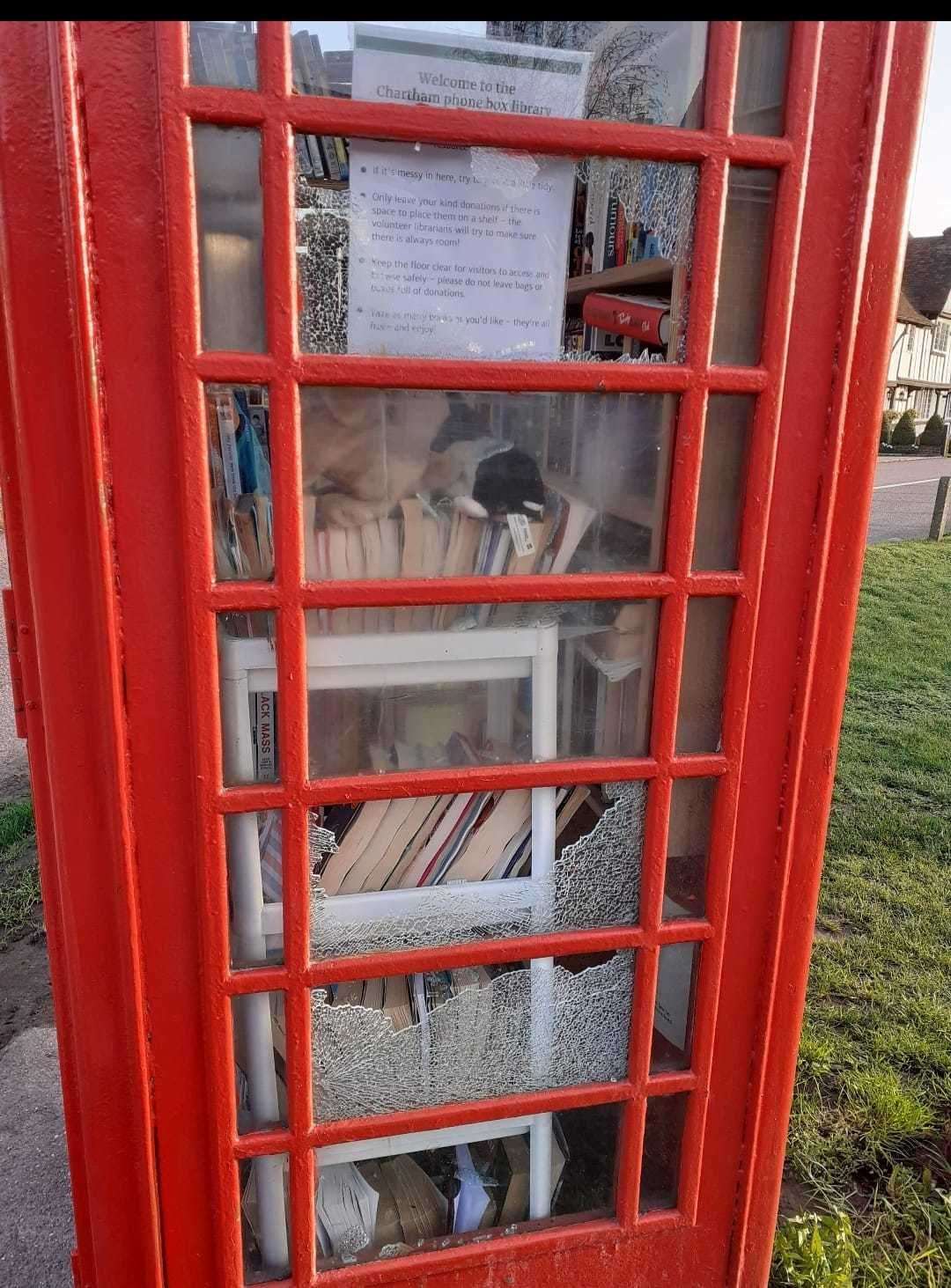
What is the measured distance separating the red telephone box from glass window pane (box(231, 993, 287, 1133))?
0.01m

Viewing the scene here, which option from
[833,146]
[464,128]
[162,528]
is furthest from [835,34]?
[162,528]

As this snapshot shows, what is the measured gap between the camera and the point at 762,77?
54.4 inches

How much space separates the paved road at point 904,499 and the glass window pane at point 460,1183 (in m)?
8.26

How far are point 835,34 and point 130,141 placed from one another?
0.99 meters

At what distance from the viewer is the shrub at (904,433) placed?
29.3 meters

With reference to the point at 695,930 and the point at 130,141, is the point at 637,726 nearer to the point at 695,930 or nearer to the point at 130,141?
the point at 695,930

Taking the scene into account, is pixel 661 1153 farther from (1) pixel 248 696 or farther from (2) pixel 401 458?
(2) pixel 401 458

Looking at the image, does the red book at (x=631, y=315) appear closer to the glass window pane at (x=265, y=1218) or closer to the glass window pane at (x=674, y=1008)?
the glass window pane at (x=674, y=1008)

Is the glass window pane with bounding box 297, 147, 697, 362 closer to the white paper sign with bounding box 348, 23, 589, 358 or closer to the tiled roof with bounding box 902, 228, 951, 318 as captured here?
the white paper sign with bounding box 348, 23, 589, 358

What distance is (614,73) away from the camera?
4.59 feet

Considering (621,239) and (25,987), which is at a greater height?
(621,239)

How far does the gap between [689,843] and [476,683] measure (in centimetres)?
49

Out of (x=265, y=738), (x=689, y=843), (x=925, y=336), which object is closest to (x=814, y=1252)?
(x=689, y=843)

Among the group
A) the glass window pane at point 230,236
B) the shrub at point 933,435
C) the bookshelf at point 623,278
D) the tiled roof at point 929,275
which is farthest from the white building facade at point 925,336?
the glass window pane at point 230,236
